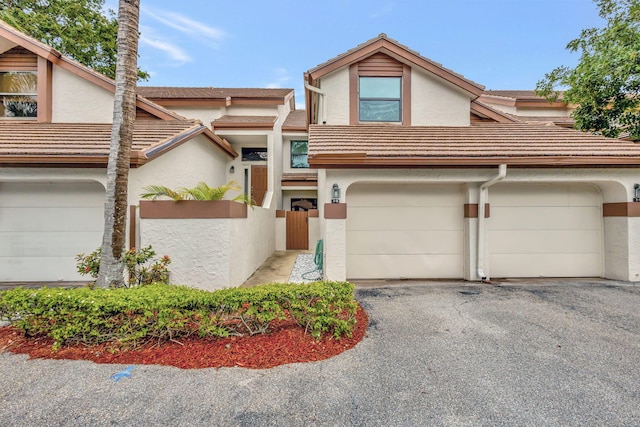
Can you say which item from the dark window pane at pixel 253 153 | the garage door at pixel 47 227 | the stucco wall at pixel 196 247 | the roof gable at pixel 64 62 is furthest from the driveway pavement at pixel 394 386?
the dark window pane at pixel 253 153

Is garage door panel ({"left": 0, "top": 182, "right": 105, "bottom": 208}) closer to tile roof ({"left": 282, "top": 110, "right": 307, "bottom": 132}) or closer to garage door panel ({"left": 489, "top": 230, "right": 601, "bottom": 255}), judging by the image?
tile roof ({"left": 282, "top": 110, "right": 307, "bottom": 132})

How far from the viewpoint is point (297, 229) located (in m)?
13.1

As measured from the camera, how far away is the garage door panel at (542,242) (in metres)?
7.07

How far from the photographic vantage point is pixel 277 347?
3479 mm

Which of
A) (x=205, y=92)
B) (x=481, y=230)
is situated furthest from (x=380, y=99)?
(x=205, y=92)

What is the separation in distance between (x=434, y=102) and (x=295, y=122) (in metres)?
8.22

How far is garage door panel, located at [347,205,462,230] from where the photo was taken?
700 centimetres

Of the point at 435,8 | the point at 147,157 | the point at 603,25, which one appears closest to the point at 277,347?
the point at 147,157

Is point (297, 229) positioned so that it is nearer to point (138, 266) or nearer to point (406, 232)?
point (406, 232)

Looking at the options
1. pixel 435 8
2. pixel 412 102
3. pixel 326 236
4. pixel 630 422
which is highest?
pixel 435 8

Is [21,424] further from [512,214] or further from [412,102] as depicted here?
[412,102]

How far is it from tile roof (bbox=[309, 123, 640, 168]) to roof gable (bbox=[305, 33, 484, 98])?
72.8 inches

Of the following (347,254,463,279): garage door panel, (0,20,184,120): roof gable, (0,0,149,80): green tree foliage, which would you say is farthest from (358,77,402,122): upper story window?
(0,0,149,80): green tree foliage

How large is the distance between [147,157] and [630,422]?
785cm
